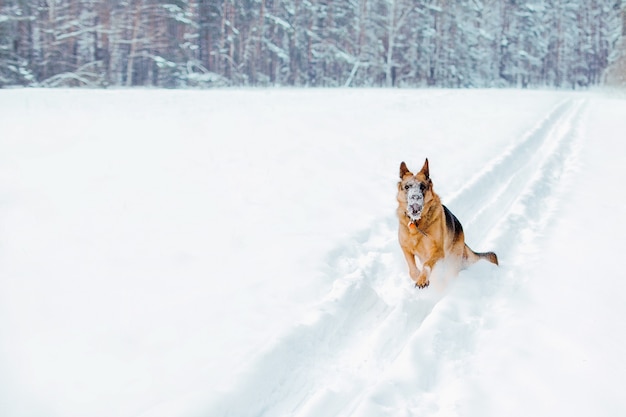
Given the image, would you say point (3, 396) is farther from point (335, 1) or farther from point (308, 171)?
point (335, 1)

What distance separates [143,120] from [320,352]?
34.3 feet

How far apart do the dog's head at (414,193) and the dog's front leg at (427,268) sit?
404 mm

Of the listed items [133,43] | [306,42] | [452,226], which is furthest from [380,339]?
[306,42]

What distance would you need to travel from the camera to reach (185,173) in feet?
28.1

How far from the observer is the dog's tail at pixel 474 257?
5177 mm

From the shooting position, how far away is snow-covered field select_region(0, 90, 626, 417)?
3.20m

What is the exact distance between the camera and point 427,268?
189 inches

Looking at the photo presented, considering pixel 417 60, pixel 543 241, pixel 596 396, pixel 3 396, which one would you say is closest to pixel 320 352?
pixel 596 396

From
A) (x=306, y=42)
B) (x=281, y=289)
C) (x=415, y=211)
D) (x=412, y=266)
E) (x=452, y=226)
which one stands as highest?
(x=306, y=42)

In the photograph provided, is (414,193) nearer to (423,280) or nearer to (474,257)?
(423,280)

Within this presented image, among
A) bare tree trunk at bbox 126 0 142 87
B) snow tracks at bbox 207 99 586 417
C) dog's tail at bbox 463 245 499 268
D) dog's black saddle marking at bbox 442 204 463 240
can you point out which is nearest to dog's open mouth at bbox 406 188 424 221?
dog's black saddle marking at bbox 442 204 463 240

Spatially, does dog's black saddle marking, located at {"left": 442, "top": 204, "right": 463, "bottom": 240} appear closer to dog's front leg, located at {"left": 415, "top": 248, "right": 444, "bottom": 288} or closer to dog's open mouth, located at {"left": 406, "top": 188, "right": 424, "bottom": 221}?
dog's front leg, located at {"left": 415, "top": 248, "right": 444, "bottom": 288}

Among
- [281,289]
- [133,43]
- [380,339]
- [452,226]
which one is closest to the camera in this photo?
[380,339]

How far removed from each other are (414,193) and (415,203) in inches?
3.7
